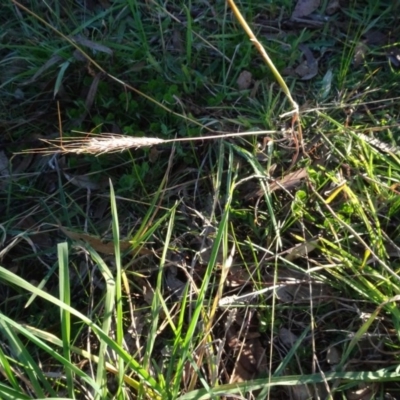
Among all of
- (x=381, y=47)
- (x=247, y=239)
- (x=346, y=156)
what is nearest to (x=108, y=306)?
(x=247, y=239)

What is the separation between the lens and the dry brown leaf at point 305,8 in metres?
2.82

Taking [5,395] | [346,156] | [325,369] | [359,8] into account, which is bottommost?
[325,369]

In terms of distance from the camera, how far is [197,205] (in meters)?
2.38

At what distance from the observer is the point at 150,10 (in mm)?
2809

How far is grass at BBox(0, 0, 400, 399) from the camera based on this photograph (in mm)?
2021

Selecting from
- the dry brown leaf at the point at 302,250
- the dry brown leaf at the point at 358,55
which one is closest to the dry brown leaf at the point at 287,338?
the dry brown leaf at the point at 302,250

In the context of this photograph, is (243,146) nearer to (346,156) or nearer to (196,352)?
(346,156)

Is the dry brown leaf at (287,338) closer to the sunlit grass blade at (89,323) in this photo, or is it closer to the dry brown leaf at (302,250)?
the dry brown leaf at (302,250)

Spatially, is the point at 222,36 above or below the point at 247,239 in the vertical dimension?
above

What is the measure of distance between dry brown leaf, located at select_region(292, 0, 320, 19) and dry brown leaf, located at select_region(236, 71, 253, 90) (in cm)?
36

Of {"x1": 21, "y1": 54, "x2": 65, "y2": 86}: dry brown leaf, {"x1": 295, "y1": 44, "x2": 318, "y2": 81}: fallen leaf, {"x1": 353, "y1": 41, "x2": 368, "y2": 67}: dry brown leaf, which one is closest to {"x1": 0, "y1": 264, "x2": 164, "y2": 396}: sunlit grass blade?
{"x1": 21, "y1": 54, "x2": 65, "y2": 86}: dry brown leaf

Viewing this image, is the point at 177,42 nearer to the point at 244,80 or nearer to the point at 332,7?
the point at 244,80

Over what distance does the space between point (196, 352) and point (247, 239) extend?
15.8 inches

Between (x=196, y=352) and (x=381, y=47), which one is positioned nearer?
(x=196, y=352)
